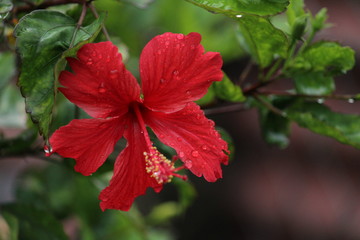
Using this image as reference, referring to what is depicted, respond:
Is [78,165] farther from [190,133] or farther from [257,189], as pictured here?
[257,189]

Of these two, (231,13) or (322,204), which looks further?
(322,204)

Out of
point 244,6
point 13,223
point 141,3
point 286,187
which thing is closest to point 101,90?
point 244,6

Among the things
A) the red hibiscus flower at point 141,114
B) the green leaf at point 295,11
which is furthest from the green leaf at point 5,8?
the green leaf at point 295,11

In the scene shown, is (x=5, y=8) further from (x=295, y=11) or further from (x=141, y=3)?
(x=295, y=11)

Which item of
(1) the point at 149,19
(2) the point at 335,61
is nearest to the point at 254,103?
(2) the point at 335,61

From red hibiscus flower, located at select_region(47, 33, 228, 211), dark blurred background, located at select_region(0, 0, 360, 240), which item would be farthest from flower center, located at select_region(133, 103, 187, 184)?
dark blurred background, located at select_region(0, 0, 360, 240)

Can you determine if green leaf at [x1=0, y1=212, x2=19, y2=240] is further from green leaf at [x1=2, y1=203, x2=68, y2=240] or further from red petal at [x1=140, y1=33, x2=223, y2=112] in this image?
red petal at [x1=140, y1=33, x2=223, y2=112]

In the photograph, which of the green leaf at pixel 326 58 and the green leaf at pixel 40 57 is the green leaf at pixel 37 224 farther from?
the green leaf at pixel 326 58
